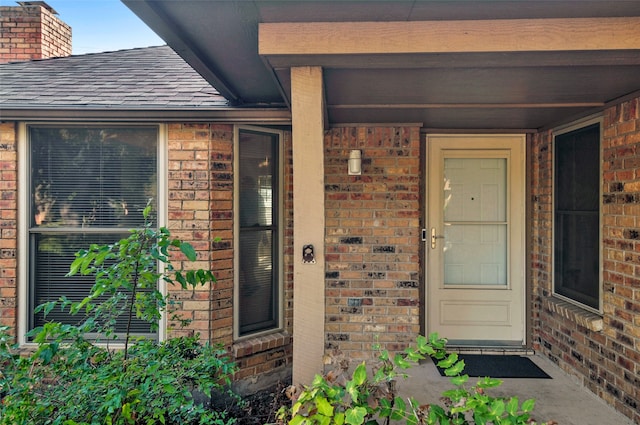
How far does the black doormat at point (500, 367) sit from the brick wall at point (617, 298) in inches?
10.4

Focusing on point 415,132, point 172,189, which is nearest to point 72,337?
point 172,189

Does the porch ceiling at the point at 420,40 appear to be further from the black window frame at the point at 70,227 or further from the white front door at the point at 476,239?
the white front door at the point at 476,239

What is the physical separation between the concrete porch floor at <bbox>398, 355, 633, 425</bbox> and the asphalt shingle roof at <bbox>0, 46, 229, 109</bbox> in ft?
9.25

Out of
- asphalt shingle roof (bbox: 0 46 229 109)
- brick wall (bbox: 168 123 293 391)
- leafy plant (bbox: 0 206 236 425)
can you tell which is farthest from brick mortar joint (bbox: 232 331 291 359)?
asphalt shingle roof (bbox: 0 46 229 109)

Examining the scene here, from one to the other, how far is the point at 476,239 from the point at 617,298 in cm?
Answer: 131

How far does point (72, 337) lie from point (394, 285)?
251 centimetres

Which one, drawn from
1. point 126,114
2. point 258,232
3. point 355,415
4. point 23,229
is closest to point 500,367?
point 355,415

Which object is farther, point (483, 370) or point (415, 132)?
point (415, 132)

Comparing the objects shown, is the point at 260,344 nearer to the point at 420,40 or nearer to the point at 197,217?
the point at 197,217

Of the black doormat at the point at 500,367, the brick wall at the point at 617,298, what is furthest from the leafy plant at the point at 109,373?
the brick wall at the point at 617,298

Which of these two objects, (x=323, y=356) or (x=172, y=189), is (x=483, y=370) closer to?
(x=323, y=356)

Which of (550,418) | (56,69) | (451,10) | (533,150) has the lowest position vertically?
(550,418)

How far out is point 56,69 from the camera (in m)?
4.10

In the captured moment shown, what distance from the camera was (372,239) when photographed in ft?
11.7
